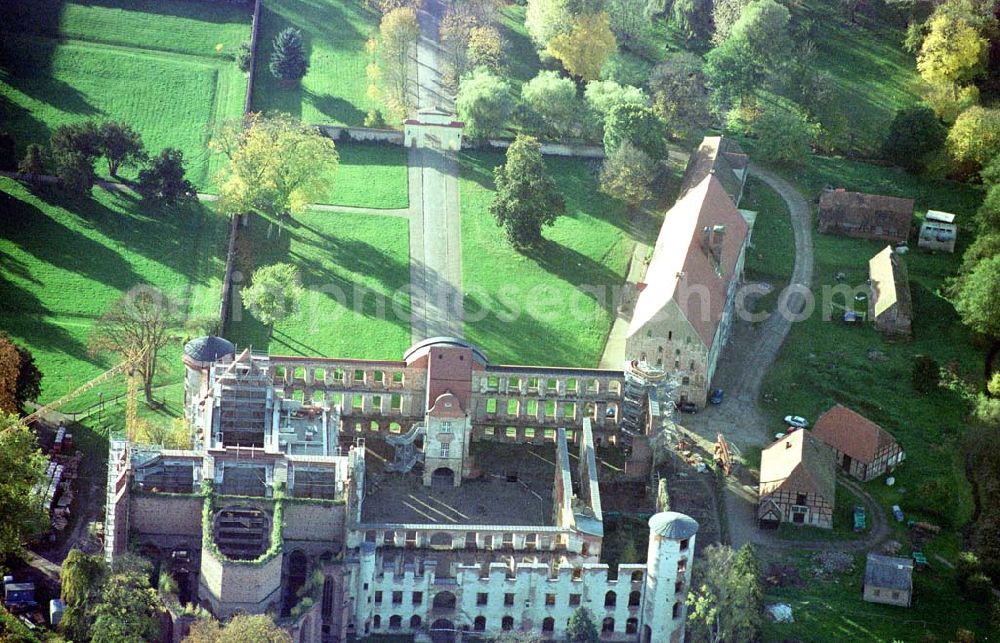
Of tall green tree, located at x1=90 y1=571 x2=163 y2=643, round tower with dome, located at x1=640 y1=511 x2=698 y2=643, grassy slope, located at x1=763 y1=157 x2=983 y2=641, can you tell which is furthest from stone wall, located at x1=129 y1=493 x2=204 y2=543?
grassy slope, located at x1=763 y1=157 x2=983 y2=641

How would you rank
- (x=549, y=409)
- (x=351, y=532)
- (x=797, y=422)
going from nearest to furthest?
(x=351, y=532), (x=549, y=409), (x=797, y=422)

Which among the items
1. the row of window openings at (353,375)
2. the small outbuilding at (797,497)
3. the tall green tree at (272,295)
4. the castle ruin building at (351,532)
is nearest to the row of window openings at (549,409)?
the castle ruin building at (351,532)

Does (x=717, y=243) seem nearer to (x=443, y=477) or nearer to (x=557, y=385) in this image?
(x=557, y=385)

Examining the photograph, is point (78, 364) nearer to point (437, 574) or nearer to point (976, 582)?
point (437, 574)

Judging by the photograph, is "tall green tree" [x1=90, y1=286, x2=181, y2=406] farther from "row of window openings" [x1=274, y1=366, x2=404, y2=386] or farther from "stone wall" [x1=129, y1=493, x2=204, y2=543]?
"stone wall" [x1=129, y1=493, x2=204, y2=543]

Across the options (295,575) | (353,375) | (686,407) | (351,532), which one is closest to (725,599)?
(351,532)

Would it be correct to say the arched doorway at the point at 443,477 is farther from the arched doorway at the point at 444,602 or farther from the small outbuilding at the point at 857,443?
the small outbuilding at the point at 857,443

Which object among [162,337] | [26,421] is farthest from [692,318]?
[26,421]
